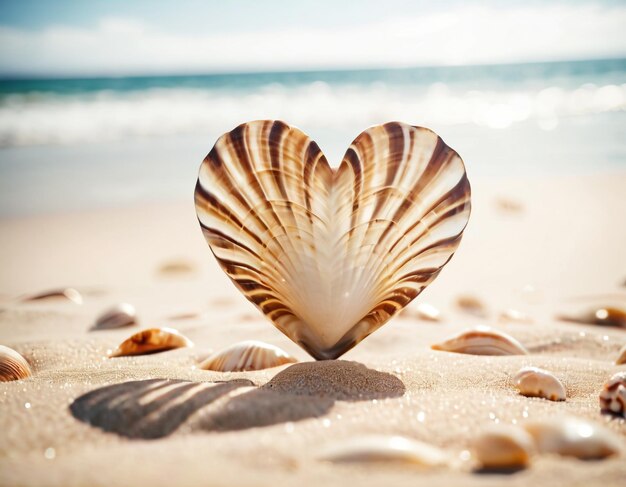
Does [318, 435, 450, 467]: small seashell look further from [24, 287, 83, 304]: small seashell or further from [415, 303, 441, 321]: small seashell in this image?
[24, 287, 83, 304]: small seashell

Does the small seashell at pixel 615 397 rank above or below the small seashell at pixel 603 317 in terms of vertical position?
above

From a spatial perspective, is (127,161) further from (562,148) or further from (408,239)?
(408,239)

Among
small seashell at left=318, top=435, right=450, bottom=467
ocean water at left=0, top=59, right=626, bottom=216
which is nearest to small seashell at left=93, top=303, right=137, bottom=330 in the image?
small seashell at left=318, top=435, right=450, bottom=467

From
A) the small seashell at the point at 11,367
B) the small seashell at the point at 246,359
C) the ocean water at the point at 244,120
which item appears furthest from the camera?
the ocean water at the point at 244,120

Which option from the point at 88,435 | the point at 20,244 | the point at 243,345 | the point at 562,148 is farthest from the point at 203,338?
the point at 562,148

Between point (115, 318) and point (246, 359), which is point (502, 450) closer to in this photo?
point (246, 359)

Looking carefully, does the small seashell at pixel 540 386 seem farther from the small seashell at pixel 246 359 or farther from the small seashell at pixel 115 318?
the small seashell at pixel 115 318

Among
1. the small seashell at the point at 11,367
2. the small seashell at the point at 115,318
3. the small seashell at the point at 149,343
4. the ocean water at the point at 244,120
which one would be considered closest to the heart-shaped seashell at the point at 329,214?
the small seashell at the point at 149,343
